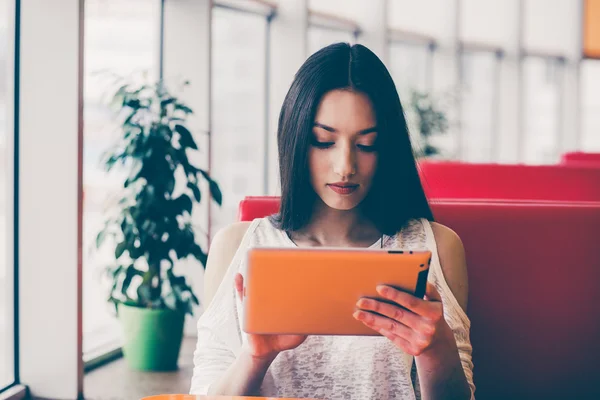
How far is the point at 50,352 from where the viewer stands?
10.9 ft

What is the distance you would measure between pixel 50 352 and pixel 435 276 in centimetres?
236

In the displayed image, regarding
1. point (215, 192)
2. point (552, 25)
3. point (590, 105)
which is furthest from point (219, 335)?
point (590, 105)

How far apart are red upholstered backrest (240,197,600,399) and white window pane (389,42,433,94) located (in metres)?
6.10

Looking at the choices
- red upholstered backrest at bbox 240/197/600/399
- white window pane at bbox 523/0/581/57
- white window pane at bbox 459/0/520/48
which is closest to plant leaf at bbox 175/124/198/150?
red upholstered backrest at bbox 240/197/600/399

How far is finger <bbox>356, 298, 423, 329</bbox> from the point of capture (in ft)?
3.81

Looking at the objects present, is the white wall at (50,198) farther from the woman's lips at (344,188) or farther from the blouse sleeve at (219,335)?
the woman's lips at (344,188)

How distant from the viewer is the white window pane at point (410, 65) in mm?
8117

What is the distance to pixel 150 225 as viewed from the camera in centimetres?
371

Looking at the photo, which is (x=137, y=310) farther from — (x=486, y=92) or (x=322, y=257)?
(x=486, y=92)

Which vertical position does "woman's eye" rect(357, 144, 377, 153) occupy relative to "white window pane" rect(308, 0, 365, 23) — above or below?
below

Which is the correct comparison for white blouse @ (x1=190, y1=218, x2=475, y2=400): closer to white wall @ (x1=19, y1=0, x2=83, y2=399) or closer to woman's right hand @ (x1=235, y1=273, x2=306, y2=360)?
woman's right hand @ (x1=235, y1=273, x2=306, y2=360)

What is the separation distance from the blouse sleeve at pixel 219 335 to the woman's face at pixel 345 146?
0.28 metres

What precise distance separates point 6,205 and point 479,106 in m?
7.89

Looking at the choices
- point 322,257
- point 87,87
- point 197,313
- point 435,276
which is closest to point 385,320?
point 322,257
